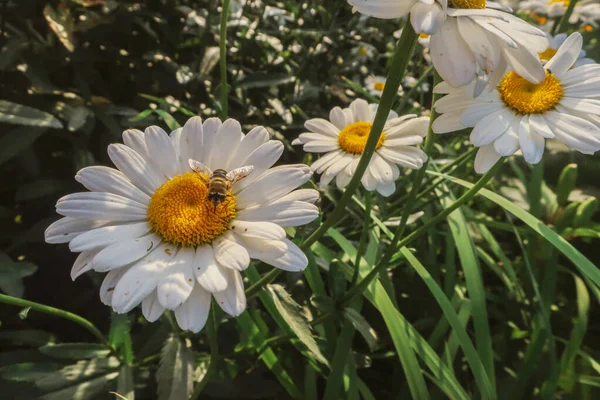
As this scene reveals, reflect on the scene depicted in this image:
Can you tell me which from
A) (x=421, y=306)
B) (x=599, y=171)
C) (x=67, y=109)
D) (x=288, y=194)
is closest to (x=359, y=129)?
(x=288, y=194)

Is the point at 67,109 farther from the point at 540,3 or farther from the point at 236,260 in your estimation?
the point at 540,3

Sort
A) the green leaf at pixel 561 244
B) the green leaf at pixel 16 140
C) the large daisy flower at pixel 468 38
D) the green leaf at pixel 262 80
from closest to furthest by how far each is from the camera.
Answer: the large daisy flower at pixel 468 38, the green leaf at pixel 561 244, the green leaf at pixel 16 140, the green leaf at pixel 262 80

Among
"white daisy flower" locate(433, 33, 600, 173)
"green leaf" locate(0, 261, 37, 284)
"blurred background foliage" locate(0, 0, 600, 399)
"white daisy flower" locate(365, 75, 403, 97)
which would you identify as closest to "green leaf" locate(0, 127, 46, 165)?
"blurred background foliage" locate(0, 0, 600, 399)

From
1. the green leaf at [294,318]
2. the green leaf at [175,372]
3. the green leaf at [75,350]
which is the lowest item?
the green leaf at [75,350]

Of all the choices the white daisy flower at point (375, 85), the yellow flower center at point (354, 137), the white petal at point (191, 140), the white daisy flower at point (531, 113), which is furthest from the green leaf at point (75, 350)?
the white daisy flower at point (375, 85)

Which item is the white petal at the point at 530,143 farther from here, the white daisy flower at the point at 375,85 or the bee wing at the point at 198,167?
the white daisy flower at the point at 375,85

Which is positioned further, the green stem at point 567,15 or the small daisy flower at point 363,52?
the small daisy flower at point 363,52

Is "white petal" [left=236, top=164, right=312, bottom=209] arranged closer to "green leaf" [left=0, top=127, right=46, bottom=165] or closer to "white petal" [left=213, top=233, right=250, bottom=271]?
"white petal" [left=213, top=233, right=250, bottom=271]
